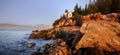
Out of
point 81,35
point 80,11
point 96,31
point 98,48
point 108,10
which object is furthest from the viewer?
point 80,11

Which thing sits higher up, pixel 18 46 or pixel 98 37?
pixel 98 37

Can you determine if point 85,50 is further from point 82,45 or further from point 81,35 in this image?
point 81,35

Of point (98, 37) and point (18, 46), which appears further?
point (18, 46)

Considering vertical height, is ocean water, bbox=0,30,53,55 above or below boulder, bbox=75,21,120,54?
below

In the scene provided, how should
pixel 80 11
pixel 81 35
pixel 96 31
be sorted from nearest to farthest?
1. pixel 96 31
2. pixel 81 35
3. pixel 80 11

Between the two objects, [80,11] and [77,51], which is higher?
[80,11]

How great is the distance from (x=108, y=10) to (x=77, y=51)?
36.0m

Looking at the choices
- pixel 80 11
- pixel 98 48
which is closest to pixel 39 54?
pixel 98 48

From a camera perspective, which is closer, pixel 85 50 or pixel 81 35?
pixel 85 50

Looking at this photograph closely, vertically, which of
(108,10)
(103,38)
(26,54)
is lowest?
(26,54)

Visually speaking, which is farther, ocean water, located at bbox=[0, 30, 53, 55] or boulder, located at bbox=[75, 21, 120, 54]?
ocean water, located at bbox=[0, 30, 53, 55]

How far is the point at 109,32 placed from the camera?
25.6 meters

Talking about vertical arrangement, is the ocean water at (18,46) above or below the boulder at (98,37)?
below

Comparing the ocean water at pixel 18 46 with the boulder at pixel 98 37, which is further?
the ocean water at pixel 18 46
